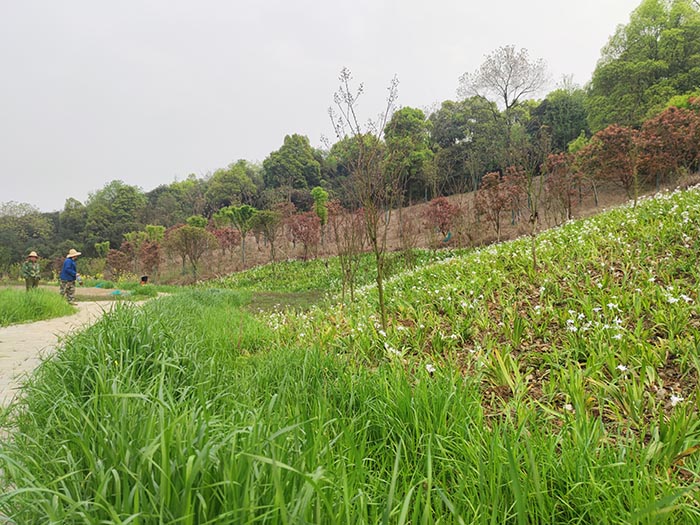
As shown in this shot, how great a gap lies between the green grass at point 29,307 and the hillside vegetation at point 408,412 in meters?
3.34

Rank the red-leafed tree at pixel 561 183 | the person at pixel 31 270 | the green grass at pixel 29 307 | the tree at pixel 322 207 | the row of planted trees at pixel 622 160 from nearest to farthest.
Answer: the green grass at pixel 29 307 < the person at pixel 31 270 < the row of planted trees at pixel 622 160 < the red-leafed tree at pixel 561 183 < the tree at pixel 322 207

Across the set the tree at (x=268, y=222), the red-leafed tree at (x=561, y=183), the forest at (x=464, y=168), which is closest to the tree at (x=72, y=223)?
the forest at (x=464, y=168)

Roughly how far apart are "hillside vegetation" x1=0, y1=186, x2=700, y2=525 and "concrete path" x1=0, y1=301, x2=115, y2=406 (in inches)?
27.4

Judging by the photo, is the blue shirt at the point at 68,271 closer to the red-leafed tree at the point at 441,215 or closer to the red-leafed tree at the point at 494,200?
the red-leafed tree at the point at 441,215

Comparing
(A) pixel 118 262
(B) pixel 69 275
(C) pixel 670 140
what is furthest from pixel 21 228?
(C) pixel 670 140

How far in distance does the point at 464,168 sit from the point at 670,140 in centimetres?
1458

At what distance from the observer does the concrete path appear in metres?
2.92

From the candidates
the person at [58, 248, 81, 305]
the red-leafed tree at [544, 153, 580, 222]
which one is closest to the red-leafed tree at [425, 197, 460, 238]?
the red-leafed tree at [544, 153, 580, 222]

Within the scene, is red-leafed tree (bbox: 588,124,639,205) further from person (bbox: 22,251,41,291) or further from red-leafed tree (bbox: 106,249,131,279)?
red-leafed tree (bbox: 106,249,131,279)

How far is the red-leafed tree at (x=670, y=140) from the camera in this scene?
14355 mm

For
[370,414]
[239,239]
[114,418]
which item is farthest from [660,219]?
[239,239]

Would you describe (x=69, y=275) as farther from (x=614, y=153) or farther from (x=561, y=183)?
(x=614, y=153)

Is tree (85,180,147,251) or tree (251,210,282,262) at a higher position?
tree (85,180,147,251)

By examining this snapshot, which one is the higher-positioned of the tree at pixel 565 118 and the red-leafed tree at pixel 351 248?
the tree at pixel 565 118
